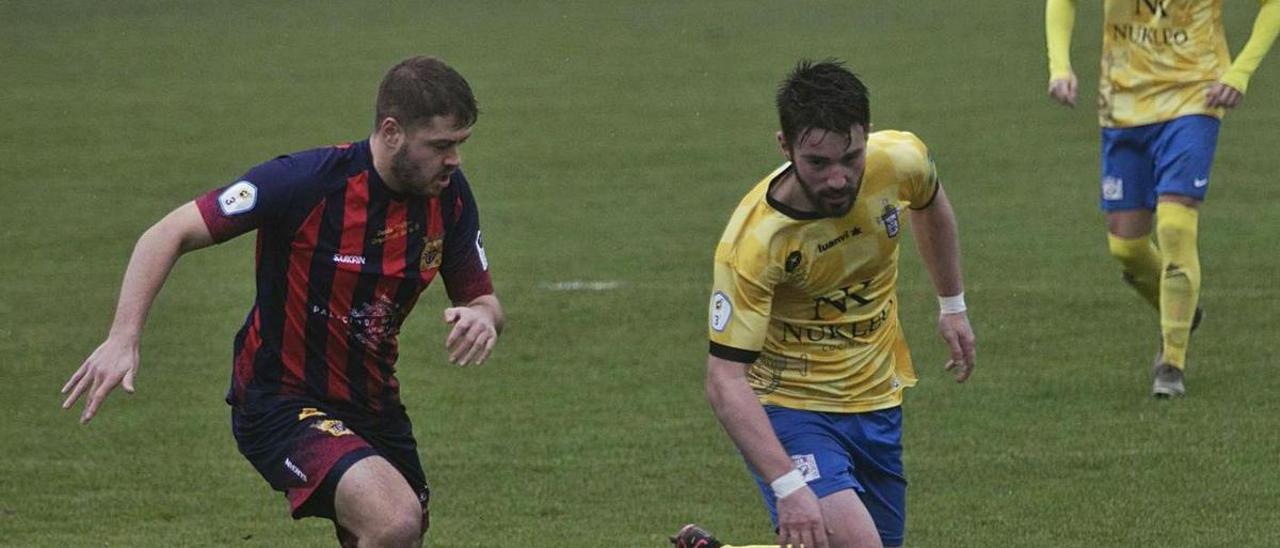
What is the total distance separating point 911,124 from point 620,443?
45.7ft

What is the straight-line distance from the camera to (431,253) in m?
6.68

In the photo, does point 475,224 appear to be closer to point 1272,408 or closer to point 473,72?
point 1272,408

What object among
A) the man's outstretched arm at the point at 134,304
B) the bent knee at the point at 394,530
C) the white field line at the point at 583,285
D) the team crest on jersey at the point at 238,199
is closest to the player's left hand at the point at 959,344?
the bent knee at the point at 394,530

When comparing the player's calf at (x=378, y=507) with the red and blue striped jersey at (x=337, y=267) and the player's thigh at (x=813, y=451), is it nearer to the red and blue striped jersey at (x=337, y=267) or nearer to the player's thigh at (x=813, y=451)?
the red and blue striped jersey at (x=337, y=267)

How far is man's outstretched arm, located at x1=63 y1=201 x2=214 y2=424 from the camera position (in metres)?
5.94

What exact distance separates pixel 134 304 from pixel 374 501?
0.85 m

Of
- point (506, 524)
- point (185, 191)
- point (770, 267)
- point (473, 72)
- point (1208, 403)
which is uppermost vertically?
point (770, 267)

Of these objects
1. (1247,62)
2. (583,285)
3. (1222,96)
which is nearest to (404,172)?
(1222,96)

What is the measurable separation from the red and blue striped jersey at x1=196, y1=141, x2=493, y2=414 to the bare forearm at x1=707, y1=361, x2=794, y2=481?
1.04m

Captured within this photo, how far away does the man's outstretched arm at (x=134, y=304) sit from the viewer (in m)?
5.94

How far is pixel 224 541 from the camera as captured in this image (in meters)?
8.36

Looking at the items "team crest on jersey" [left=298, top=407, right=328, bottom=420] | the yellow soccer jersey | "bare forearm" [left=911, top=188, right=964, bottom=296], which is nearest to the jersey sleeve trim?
the yellow soccer jersey

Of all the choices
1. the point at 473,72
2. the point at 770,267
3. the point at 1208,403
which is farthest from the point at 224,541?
the point at 473,72

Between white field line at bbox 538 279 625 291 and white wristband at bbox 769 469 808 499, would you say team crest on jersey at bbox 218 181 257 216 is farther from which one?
white field line at bbox 538 279 625 291
